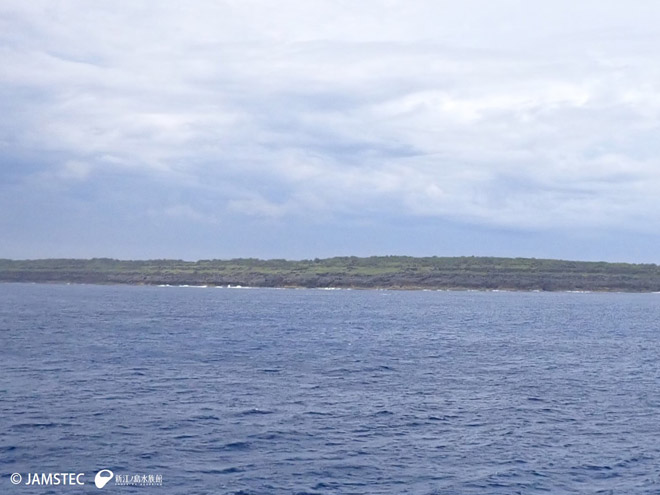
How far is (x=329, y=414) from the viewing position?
34562mm

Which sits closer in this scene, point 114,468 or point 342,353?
point 114,468

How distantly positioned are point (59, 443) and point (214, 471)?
6.76m

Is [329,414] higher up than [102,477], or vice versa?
[329,414]

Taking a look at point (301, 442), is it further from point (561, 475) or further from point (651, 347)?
point (651, 347)

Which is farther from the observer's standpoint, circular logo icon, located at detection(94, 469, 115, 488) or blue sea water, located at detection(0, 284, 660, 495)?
blue sea water, located at detection(0, 284, 660, 495)

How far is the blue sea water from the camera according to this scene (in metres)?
25.4

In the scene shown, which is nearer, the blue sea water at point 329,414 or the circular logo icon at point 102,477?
the circular logo icon at point 102,477

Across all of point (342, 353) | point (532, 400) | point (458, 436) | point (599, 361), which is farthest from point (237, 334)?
point (458, 436)

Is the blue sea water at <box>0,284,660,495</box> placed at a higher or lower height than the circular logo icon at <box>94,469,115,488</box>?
higher

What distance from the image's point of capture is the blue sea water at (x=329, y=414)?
83.4ft

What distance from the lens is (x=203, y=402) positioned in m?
36.8

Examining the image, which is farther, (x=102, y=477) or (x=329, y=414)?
(x=329, y=414)

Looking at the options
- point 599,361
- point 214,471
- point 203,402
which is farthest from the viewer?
point 599,361

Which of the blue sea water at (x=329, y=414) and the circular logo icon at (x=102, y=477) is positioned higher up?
the blue sea water at (x=329, y=414)
